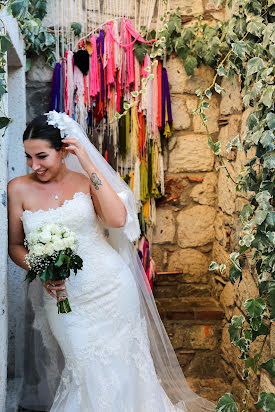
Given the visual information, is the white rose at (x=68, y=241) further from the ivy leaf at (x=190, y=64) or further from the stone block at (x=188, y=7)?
the stone block at (x=188, y=7)

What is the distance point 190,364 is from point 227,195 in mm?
1289

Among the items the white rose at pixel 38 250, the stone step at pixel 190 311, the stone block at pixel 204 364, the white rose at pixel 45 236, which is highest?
the white rose at pixel 45 236

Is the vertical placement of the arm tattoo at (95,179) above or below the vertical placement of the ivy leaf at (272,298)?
above

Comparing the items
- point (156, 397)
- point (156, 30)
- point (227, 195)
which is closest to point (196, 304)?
point (227, 195)

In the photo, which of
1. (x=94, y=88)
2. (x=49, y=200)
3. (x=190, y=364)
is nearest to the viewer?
(x=49, y=200)

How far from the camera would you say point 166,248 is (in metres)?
3.46

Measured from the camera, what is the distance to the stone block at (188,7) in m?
3.16

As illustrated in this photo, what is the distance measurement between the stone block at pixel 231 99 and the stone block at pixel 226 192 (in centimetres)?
38

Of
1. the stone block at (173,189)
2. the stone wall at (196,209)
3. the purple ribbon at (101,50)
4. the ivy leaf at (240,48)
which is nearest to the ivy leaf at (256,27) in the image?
the ivy leaf at (240,48)

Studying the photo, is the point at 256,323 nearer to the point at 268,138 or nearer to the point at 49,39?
the point at 268,138

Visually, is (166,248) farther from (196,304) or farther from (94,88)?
(94,88)

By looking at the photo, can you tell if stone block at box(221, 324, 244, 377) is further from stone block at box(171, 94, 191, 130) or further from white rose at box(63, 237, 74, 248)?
white rose at box(63, 237, 74, 248)

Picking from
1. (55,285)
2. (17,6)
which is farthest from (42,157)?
(17,6)

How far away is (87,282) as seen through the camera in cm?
215
